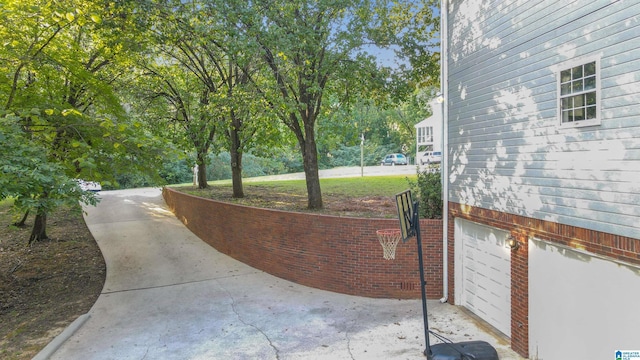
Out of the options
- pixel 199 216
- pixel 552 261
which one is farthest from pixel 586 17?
pixel 199 216

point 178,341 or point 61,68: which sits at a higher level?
point 61,68

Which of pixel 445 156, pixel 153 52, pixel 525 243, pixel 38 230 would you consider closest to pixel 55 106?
pixel 153 52

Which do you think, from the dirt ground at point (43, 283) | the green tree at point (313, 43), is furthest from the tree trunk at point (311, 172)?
the dirt ground at point (43, 283)

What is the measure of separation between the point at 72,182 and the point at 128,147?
6.77 feet

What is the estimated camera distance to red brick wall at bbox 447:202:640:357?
15.9ft

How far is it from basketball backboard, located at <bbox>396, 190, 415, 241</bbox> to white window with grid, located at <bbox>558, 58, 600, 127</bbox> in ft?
8.54

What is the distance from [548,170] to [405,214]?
7.71 feet

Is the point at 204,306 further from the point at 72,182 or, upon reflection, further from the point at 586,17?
the point at 586,17

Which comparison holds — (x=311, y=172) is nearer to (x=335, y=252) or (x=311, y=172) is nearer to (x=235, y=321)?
(x=335, y=252)

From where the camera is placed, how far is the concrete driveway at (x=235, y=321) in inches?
270

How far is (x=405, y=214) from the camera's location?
20.7ft

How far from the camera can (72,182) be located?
7027 millimetres

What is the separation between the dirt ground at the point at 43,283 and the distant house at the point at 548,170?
889 centimetres

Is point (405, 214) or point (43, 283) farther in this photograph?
point (43, 283)
